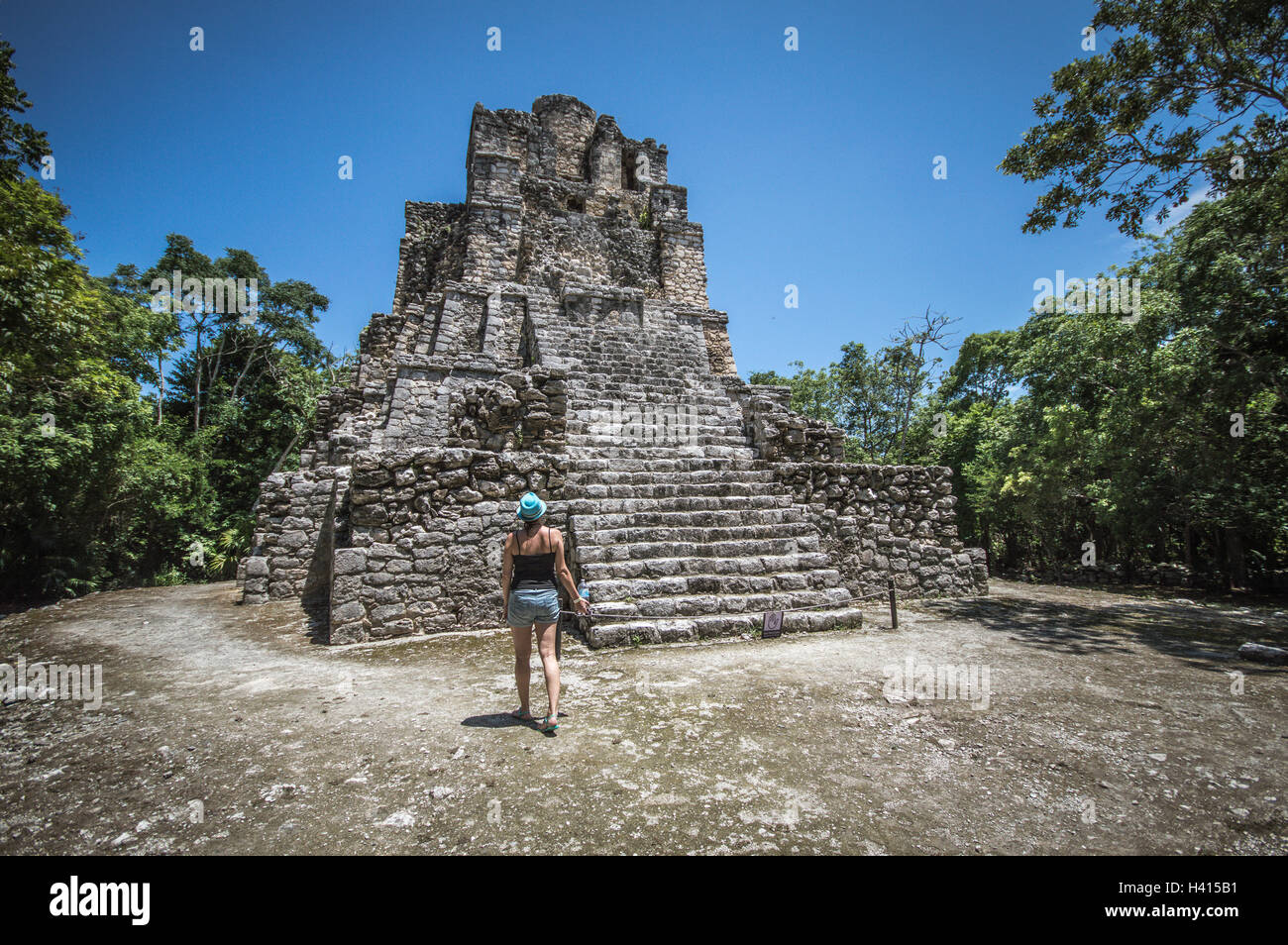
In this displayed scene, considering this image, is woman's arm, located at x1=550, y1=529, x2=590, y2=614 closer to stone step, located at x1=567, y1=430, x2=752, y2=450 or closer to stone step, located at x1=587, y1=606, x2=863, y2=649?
stone step, located at x1=587, y1=606, x2=863, y2=649

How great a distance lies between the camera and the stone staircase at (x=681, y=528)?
223 inches

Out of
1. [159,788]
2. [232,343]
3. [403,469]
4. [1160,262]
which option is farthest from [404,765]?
[232,343]

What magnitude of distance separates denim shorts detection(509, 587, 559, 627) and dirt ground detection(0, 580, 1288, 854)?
0.69 metres

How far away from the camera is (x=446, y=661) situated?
15.9 ft

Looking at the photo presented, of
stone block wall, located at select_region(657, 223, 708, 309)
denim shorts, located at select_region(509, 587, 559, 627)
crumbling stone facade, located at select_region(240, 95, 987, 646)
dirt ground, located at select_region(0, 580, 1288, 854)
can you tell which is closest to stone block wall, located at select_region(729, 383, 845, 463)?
crumbling stone facade, located at select_region(240, 95, 987, 646)

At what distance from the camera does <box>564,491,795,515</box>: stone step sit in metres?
6.77

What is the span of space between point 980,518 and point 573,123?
2211 centimetres

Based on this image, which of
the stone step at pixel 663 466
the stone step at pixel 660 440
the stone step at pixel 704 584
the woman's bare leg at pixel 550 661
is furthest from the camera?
the stone step at pixel 660 440

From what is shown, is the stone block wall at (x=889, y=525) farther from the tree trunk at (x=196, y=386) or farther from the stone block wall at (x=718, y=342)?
the tree trunk at (x=196, y=386)

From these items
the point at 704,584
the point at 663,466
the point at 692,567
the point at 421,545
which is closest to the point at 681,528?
the point at 692,567

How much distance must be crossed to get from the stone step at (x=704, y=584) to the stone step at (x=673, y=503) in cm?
120

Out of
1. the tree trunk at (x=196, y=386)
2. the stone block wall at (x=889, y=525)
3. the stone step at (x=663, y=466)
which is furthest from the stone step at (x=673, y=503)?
the tree trunk at (x=196, y=386)

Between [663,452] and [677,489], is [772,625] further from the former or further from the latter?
[663,452]

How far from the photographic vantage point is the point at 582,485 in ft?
23.3
